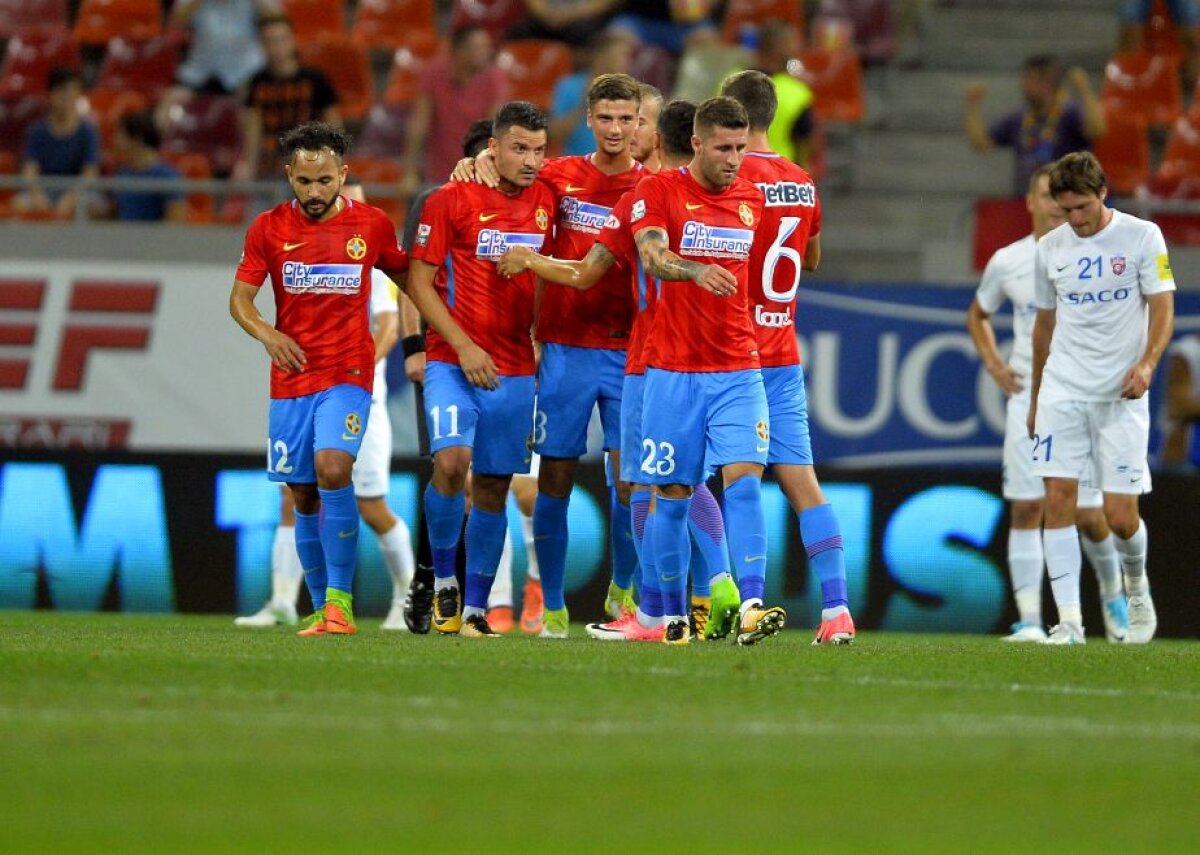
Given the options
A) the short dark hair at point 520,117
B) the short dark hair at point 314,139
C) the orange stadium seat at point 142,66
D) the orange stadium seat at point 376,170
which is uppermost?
the orange stadium seat at point 142,66

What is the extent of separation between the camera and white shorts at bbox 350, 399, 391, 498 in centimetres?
1080

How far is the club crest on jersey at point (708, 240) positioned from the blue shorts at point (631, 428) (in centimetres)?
56

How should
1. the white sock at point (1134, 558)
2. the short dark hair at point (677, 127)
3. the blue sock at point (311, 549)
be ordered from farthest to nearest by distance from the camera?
the white sock at point (1134, 558)
the blue sock at point (311, 549)
the short dark hair at point (677, 127)

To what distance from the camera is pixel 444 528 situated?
9148mm

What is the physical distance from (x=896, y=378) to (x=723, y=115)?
587 cm

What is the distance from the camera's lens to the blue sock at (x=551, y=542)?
30.5ft

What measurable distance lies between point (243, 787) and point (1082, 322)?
6.14m

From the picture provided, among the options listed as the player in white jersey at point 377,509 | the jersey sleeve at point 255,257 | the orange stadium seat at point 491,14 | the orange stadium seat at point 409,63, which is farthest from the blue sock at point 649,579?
the orange stadium seat at point 491,14

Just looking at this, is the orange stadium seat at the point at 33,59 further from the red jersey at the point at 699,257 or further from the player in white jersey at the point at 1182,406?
the red jersey at the point at 699,257

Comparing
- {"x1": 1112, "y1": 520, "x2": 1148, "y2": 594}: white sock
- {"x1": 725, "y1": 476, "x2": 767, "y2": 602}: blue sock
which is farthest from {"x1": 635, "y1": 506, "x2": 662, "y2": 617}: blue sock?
{"x1": 1112, "y1": 520, "x2": 1148, "y2": 594}: white sock

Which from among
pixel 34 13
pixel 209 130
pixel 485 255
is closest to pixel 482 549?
pixel 485 255

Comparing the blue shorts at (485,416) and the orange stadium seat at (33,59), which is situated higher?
the orange stadium seat at (33,59)

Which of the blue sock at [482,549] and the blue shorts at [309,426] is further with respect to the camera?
the blue sock at [482,549]

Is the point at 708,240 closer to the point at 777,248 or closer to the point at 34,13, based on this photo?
the point at 777,248
